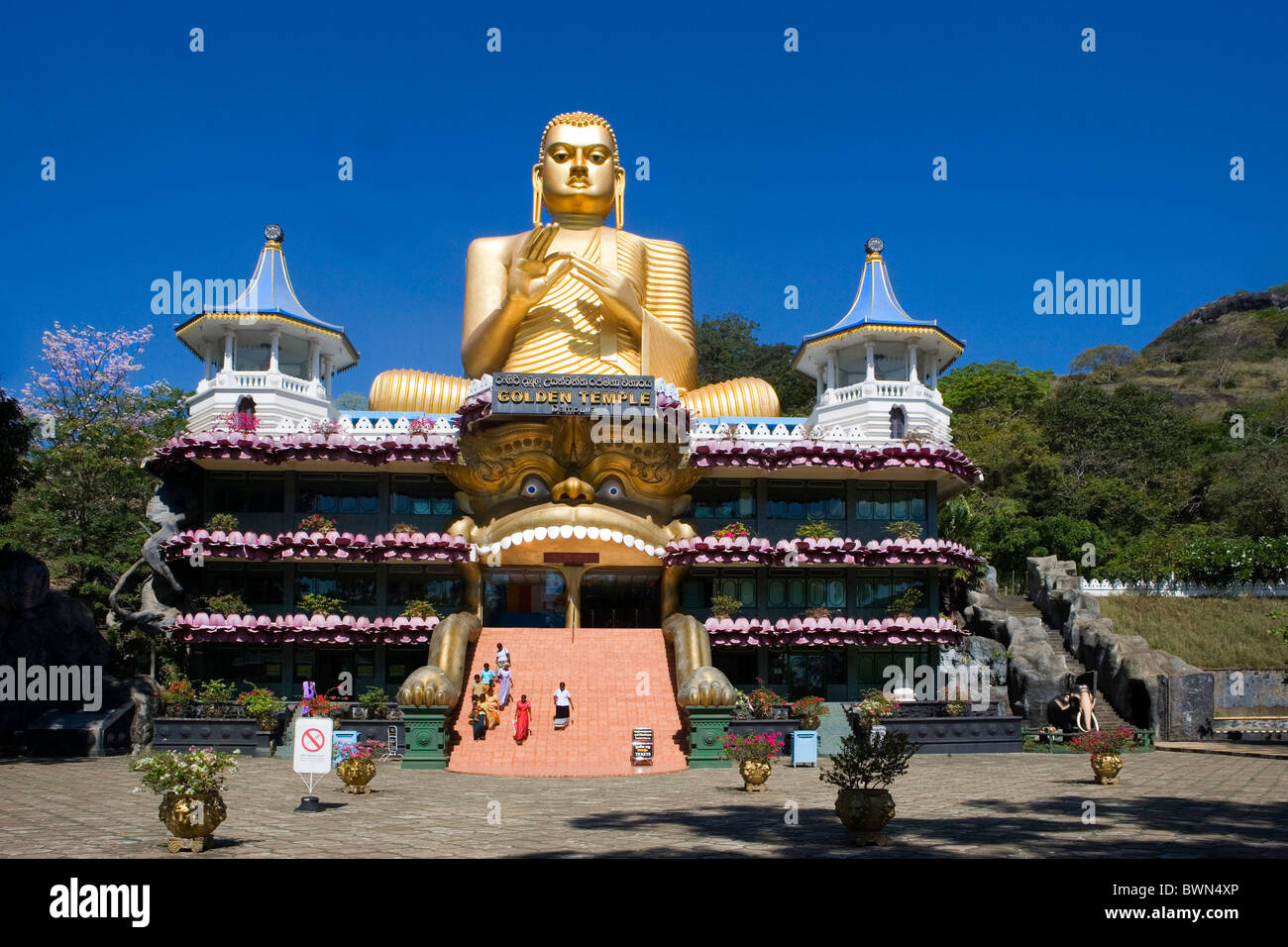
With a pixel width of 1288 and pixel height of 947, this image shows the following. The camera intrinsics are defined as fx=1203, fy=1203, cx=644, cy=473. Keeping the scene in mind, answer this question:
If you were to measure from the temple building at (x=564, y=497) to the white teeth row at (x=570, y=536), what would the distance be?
9cm

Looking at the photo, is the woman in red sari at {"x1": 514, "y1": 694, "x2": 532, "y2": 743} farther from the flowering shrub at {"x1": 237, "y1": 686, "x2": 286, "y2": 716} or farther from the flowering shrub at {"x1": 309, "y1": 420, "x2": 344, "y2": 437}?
the flowering shrub at {"x1": 309, "y1": 420, "x2": 344, "y2": 437}

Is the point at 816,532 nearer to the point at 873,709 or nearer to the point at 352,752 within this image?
the point at 873,709

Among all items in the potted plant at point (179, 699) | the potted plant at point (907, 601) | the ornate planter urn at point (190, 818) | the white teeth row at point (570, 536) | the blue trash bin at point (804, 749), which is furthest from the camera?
the potted plant at point (907, 601)

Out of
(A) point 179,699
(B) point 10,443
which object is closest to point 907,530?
(A) point 179,699

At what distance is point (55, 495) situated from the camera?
1783 inches

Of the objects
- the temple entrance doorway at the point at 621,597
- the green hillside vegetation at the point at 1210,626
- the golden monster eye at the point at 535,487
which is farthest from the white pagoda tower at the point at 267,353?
the green hillside vegetation at the point at 1210,626

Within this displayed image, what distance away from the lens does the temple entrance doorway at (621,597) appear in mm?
36656

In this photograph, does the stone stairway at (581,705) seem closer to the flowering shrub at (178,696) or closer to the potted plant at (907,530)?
the flowering shrub at (178,696)

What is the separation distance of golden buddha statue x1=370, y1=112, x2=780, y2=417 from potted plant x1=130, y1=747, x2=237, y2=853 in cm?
2312

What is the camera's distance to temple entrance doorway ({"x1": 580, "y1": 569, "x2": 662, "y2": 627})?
36656 mm

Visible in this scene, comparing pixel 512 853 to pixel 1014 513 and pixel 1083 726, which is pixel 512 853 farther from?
pixel 1014 513
